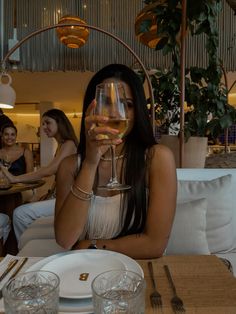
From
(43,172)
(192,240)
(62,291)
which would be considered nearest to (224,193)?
(192,240)

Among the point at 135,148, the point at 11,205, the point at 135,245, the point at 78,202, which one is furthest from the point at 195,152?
the point at 11,205

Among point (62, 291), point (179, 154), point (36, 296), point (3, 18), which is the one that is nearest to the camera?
point (36, 296)

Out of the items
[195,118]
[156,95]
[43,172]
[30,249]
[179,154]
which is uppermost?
[156,95]

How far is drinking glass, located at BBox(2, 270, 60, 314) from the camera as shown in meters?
0.56

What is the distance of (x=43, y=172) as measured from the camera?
2857 millimetres

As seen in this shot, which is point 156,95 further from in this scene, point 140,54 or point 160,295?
point 160,295

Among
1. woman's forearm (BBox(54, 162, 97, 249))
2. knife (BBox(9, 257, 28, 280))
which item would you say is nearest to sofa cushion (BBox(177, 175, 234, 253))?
woman's forearm (BBox(54, 162, 97, 249))

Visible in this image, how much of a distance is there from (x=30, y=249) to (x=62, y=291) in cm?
85

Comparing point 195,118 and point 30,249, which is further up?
point 195,118

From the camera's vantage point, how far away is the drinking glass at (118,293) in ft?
1.78

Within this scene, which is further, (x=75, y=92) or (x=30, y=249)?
(x=75, y=92)

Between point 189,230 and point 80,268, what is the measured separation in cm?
90

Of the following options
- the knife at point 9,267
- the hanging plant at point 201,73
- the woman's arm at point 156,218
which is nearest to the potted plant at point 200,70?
the hanging plant at point 201,73

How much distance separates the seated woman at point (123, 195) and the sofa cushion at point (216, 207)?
0.50m
